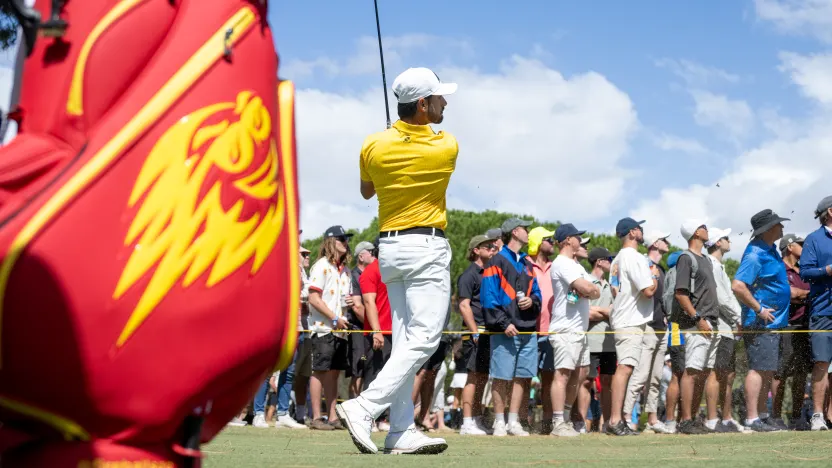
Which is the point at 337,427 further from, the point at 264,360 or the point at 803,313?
the point at 264,360

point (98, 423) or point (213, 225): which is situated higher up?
point (213, 225)

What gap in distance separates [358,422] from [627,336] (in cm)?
582

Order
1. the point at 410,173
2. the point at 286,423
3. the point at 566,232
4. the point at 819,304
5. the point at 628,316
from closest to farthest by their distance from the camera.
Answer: the point at 410,173
the point at 819,304
the point at 628,316
the point at 566,232
the point at 286,423

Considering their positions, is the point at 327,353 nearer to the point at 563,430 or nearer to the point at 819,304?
the point at 563,430

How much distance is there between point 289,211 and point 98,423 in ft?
1.86

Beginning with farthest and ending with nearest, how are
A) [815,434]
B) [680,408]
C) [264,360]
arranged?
1. [680,408]
2. [815,434]
3. [264,360]

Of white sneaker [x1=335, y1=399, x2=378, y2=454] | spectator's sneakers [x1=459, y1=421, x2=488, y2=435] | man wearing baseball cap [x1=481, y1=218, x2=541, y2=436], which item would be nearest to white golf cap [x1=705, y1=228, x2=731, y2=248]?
man wearing baseball cap [x1=481, y1=218, x2=541, y2=436]

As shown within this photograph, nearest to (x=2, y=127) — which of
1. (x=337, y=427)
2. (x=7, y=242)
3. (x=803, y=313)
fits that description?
(x=7, y=242)

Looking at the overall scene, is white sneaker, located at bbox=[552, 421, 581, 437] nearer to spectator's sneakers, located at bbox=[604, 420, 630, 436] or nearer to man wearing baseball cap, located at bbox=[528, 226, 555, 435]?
man wearing baseball cap, located at bbox=[528, 226, 555, 435]

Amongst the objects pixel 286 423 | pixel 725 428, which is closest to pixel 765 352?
pixel 725 428

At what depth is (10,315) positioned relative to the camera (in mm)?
1849

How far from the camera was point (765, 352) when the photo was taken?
1106 cm

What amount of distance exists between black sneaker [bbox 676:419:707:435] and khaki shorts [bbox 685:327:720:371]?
0.55 m

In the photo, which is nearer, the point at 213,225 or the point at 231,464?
the point at 213,225
